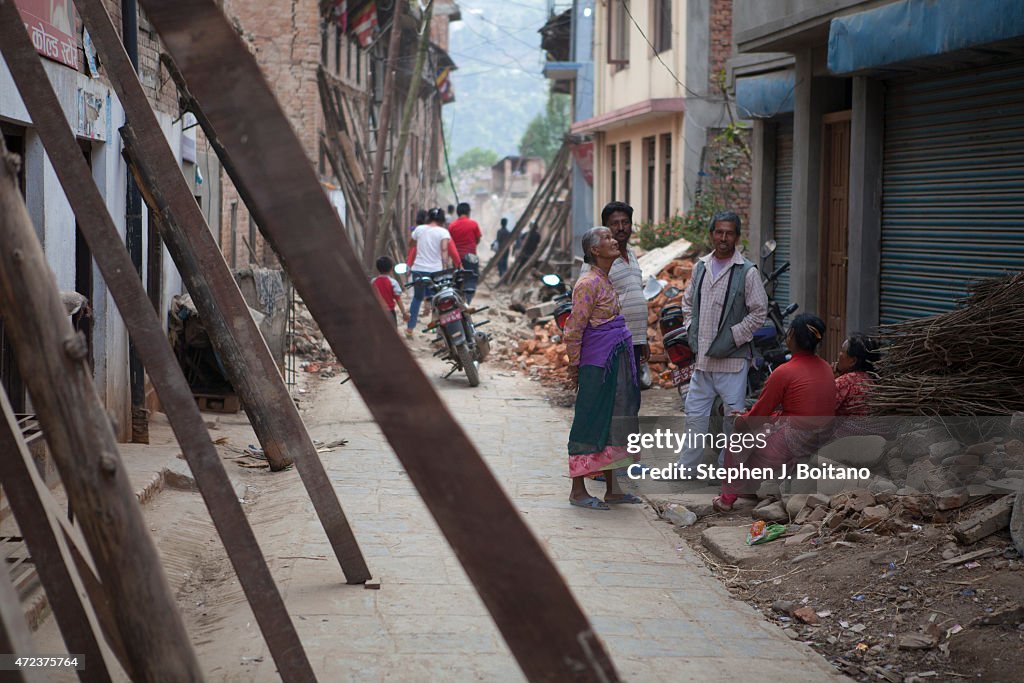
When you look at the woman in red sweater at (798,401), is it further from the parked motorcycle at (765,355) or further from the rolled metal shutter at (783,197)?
the rolled metal shutter at (783,197)

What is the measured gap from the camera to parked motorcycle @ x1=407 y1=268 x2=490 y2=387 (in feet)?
39.1

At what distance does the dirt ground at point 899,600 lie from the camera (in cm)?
457

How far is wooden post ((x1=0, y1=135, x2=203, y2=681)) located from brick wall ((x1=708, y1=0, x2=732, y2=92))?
17169 millimetres

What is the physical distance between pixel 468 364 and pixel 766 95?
455 centimetres

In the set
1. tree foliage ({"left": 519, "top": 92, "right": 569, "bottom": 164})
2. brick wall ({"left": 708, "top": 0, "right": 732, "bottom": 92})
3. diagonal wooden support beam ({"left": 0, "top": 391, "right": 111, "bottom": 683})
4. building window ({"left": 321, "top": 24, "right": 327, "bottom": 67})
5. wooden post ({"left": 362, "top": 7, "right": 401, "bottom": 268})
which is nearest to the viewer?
diagonal wooden support beam ({"left": 0, "top": 391, "right": 111, "bottom": 683})

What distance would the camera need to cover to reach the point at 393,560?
5785 millimetres

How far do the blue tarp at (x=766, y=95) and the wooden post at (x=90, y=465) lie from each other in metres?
10.5

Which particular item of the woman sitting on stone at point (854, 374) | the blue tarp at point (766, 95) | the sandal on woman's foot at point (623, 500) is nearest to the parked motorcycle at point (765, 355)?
the woman sitting on stone at point (854, 374)

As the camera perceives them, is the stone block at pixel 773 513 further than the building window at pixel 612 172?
No

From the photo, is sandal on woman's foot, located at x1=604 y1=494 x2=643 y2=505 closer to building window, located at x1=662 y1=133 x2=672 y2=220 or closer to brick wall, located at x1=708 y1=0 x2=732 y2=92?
brick wall, located at x1=708 y1=0 x2=732 y2=92

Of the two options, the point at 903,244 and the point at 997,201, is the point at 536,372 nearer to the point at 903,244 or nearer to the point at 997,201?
the point at 903,244

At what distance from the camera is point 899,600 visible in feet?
17.1

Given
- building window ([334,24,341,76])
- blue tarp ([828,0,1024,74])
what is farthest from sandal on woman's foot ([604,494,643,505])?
building window ([334,24,341,76])

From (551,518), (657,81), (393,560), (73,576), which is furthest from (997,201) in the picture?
(657,81)
